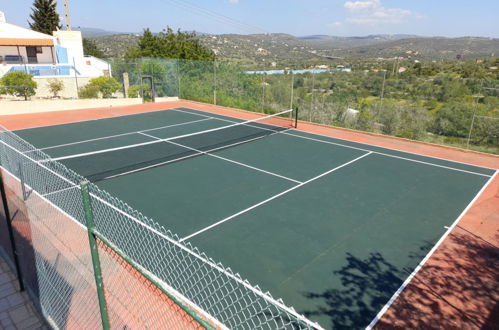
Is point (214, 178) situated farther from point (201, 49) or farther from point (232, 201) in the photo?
point (201, 49)

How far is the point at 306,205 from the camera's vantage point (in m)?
8.95

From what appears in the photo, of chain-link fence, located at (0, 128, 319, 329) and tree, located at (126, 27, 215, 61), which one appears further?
tree, located at (126, 27, 215, 61)

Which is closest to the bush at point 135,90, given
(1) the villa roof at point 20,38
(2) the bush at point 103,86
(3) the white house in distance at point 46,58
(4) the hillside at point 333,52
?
(2) the bush at point 103,86

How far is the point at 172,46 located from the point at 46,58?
15750 mm

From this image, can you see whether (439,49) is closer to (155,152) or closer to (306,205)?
(155,152)

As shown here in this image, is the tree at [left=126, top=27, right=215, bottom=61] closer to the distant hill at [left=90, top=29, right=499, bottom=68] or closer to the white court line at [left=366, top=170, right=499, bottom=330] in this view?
the distant hill at [left=90, top=29, right=499, bottom=68]

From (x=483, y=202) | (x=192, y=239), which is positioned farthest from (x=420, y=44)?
(x=192, y=239)

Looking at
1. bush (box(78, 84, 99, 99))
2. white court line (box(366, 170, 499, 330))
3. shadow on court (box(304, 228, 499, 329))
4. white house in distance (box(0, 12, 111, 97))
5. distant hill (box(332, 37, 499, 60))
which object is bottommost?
shadow on court (box(304, 228, 499, 329))

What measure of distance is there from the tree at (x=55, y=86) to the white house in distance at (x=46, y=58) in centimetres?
39

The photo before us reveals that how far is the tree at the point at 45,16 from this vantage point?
50188 mm

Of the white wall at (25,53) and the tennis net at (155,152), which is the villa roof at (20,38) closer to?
the white wall at (25,53)

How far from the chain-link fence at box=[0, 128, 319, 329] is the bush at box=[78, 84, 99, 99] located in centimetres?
1835

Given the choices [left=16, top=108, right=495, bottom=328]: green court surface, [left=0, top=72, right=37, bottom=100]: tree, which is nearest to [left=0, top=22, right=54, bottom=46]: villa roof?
[left=0, top=72, right=37, bottom=100]: tree

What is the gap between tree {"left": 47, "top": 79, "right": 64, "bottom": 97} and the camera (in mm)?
24411
